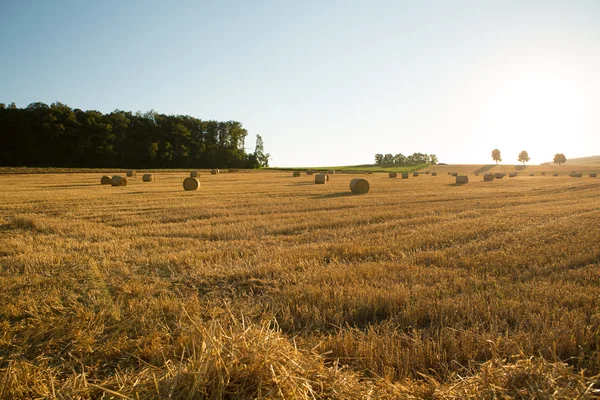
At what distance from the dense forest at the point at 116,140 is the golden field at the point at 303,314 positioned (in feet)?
234

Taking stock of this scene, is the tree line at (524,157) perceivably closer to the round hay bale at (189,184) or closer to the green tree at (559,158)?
the green tree at (559,158)

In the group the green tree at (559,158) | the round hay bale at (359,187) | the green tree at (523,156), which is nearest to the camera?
the round hay bale at (359,187)

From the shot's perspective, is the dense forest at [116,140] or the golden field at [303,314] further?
the dense forest at [116,140]

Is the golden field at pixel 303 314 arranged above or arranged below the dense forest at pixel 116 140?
below

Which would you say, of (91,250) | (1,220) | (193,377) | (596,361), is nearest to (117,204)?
(1,220)

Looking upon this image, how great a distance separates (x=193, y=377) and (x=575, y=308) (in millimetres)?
4125

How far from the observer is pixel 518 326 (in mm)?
3582

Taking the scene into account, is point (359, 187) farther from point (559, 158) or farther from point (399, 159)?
point (559, 158)

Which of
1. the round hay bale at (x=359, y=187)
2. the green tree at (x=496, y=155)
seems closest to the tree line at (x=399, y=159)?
the green tree at (x=496, y=155)

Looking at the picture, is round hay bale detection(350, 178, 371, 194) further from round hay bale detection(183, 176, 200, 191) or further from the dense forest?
the dense forest

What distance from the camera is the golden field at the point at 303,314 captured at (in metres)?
2.21

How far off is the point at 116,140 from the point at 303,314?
82.8 meters

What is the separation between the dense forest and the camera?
6612cm

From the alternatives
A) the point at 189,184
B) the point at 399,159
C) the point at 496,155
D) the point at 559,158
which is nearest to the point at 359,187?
the point at 189,184
